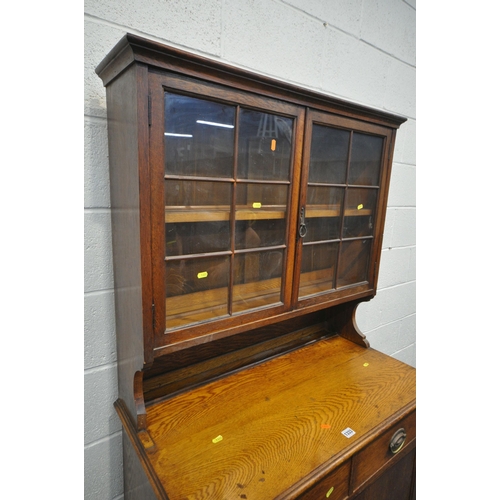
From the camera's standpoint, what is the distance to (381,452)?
0.98 m

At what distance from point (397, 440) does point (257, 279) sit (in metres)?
0.67

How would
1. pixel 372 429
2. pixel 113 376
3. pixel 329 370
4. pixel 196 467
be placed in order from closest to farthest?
pixel 196 467, pixel 372 429, pixel 113 376, pixel 329 370

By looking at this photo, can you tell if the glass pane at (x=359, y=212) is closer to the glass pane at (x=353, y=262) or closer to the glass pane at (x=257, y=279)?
the glass pane at (x=353, y=262)

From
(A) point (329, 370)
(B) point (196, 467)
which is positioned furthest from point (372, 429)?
(B) point (196, 467)

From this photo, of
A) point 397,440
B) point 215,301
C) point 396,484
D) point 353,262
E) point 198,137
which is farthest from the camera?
point 353,262

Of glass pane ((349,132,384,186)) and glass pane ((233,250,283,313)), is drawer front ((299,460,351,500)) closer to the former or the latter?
glass pane ((233,250,283,313))

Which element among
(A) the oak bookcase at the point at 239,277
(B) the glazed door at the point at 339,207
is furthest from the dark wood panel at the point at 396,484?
(B) the glazed door at the point at 339,207

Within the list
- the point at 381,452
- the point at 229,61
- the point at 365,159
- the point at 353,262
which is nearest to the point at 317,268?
the point at 353,262

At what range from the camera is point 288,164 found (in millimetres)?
946

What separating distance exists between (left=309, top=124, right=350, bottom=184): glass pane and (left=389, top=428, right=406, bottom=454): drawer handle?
2.68ft

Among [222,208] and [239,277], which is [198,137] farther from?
[239,277]

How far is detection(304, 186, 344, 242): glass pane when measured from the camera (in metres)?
1.05

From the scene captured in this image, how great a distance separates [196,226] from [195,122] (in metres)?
0.25
